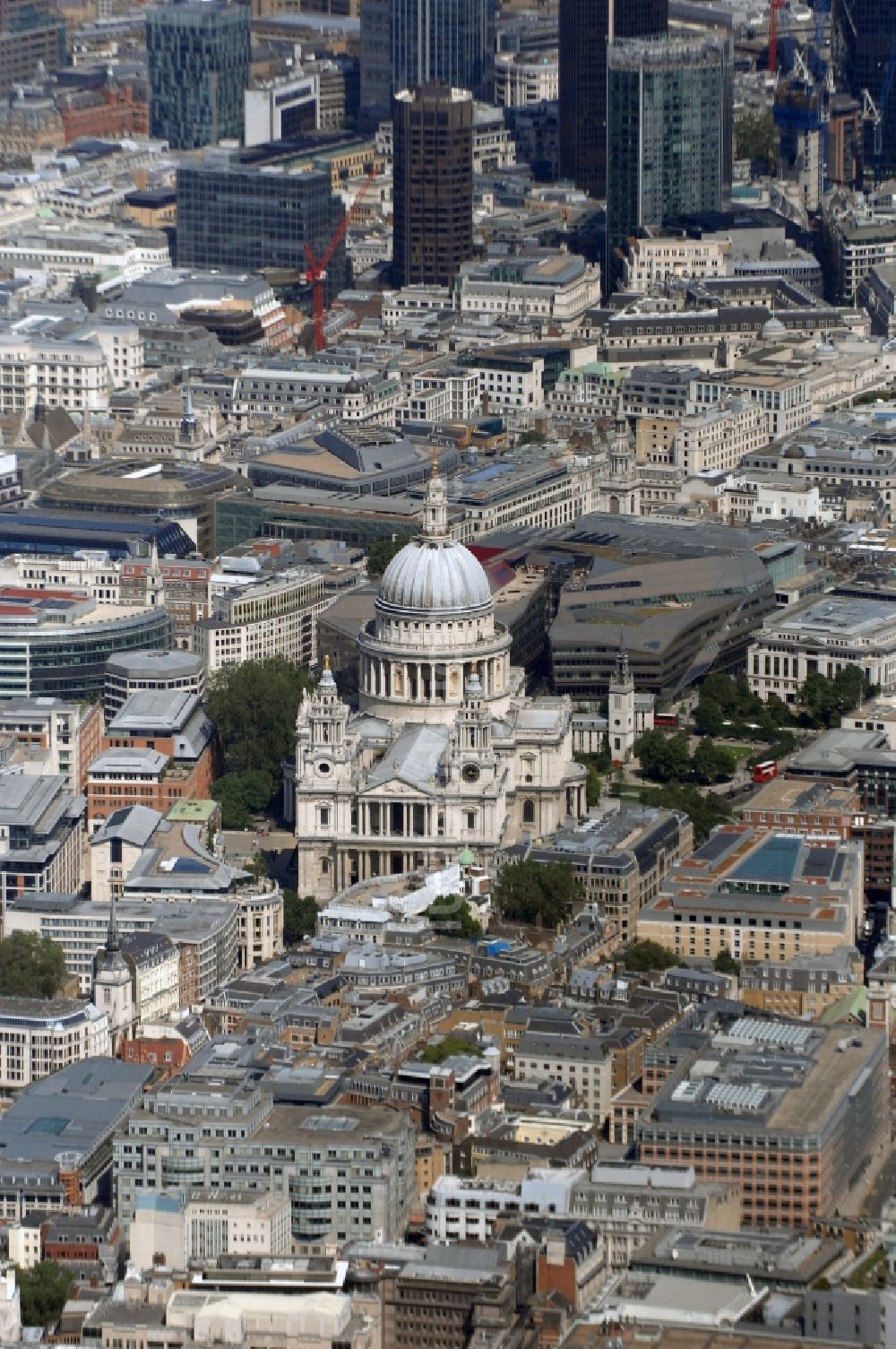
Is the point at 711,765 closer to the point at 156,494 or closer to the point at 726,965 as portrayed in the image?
the point at 726,965

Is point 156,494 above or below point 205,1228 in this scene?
above

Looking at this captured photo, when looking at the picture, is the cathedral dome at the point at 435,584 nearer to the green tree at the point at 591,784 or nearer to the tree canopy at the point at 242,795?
the green tree at the point at 591,784

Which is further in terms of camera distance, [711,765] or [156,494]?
[156,494]

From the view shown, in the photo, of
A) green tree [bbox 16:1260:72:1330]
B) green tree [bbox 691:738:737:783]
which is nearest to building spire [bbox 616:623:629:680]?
green tree [bbox 691:738:737:783]

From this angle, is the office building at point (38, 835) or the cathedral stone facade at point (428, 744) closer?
the office building at point (38, 835)

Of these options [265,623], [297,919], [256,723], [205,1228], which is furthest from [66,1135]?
[265,623]

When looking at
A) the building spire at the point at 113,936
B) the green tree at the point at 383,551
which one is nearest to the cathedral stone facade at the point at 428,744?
the building spire at the point at 113,936

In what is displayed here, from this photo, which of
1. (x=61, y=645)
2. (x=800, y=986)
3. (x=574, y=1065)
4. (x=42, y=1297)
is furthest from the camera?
(x=61, y=645)

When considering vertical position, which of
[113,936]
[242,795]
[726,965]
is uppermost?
[113,936]
